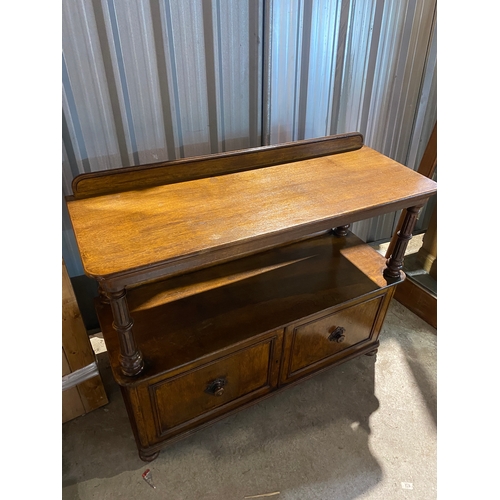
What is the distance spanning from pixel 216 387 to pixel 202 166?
80 cm

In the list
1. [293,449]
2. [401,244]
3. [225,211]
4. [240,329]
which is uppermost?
[225,211]

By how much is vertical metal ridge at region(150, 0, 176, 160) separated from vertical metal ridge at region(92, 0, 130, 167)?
0.51ft

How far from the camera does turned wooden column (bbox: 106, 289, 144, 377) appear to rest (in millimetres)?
994

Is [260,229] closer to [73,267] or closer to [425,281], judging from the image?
[73,267]

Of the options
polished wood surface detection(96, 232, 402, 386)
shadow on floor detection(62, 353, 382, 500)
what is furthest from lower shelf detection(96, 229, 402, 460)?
shadow on floor detection(62, 353, 382, 500)

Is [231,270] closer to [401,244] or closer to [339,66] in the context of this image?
[401,244]

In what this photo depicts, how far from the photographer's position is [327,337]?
1.56 m

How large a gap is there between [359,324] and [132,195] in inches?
43.1

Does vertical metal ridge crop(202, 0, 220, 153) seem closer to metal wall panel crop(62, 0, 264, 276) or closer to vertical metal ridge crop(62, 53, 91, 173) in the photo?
metal wall panel crop(62, 0, 264, 276)

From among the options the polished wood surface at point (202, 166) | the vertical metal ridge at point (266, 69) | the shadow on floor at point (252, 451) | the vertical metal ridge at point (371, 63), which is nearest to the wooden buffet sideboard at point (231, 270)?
the polished wood surface at point (202, 166)

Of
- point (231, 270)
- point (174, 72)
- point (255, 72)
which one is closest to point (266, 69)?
point (255, 72)

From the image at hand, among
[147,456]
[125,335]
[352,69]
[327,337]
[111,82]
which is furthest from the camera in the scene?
[352,69]

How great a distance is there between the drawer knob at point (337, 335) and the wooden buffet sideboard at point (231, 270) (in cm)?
1

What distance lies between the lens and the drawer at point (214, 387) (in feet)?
4.22
